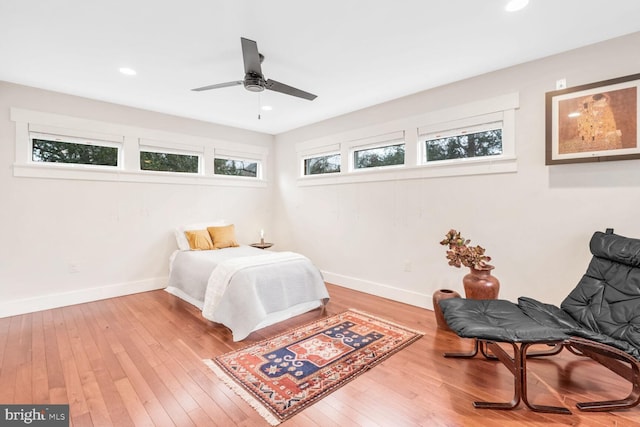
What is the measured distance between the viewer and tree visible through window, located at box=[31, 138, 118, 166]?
3.62 m

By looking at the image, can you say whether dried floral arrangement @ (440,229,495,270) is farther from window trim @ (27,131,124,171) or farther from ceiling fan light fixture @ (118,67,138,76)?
window trim @ (27,131,124,171)

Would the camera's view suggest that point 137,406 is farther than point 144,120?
No

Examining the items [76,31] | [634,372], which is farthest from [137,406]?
[634,372]

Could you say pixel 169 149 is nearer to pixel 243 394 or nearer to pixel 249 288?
pixel 249 288

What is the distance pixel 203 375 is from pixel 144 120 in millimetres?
3665

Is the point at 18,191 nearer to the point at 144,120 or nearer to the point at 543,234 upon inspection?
the point at 144,120

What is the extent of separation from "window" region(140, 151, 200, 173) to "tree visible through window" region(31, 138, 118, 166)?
1.20 feet

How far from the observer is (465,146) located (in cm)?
342

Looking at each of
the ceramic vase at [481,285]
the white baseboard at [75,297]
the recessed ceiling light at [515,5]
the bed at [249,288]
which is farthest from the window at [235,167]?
the recessed ceiling light at [515,5]

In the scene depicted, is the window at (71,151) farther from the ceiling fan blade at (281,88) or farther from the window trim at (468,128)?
the window trim at (468,128)

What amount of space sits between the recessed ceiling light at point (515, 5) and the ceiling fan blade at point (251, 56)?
1.79 metres

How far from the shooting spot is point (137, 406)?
1856 millimetres

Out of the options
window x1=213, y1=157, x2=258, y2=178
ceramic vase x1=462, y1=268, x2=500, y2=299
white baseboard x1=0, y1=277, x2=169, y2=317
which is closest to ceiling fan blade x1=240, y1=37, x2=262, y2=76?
ceramic vase x1=462, y1=268, x2=500, y2=299

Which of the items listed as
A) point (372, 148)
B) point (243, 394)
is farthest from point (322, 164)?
point (243, 394)
